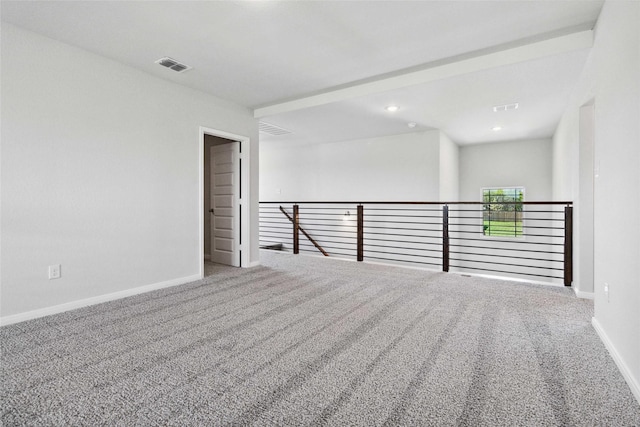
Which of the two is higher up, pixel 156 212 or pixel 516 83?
pixel 516 83

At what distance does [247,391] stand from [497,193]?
25.1ft

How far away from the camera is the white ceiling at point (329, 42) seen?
2439 millimetres

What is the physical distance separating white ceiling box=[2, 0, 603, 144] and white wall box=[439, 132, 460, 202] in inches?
74.2

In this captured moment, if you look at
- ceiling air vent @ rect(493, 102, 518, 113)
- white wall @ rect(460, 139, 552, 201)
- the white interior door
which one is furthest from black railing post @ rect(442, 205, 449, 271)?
white wall @ rect(460, 139, 552, 201)

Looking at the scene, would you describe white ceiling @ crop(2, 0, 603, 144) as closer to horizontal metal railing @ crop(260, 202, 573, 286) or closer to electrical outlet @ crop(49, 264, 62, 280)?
electrical outlet @ crop(49, 264, 62, 280)

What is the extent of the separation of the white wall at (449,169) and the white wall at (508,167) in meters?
0.26

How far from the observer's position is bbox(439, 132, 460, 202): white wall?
6.34 metres

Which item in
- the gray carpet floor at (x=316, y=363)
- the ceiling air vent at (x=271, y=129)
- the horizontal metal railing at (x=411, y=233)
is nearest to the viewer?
the gray carpet floor at (x=316, y=363)

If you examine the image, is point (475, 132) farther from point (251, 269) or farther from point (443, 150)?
point (251, 269)

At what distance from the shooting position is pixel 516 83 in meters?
3.67

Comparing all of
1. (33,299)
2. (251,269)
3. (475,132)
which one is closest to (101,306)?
(33,299)

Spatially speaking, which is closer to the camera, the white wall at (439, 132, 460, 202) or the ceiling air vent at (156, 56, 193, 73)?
the ceiling air vent at (156, 56, 193, 73)

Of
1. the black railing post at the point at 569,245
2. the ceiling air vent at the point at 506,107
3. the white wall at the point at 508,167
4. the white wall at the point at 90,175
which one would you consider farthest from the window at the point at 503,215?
the white wall at the point at 90,175

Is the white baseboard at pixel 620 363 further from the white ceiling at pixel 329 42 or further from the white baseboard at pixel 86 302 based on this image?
the white baseboard at pixel 86 302
